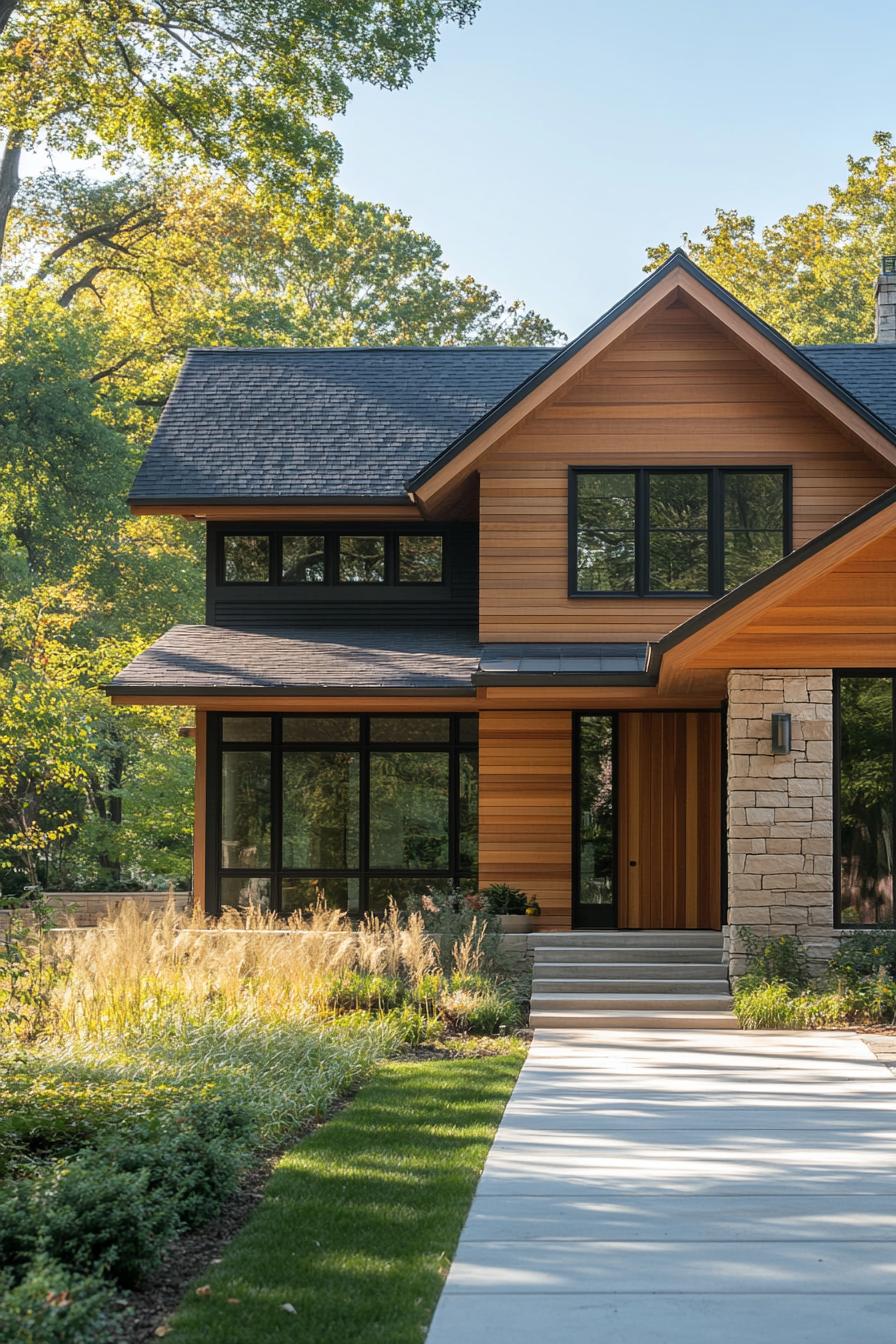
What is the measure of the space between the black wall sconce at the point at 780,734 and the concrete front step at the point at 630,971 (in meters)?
2.27

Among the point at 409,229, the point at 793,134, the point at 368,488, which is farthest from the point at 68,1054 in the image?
the point at 409,229

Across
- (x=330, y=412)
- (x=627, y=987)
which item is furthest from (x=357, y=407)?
(x=627, y=987)

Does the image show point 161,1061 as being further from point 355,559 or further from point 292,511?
point 355,559

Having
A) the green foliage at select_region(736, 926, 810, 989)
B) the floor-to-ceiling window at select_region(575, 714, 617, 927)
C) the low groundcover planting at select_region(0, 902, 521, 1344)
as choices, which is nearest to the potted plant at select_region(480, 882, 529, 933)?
the low groundcover planting at select_region(0, 902, 521, 1344)

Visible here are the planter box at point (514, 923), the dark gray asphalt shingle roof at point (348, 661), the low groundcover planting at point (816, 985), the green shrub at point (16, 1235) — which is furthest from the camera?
the dark gray asphalt shingle roof at point (348, 661)

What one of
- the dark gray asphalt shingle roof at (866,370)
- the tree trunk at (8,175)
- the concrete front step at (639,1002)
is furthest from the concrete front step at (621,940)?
the tree trunk at (8,175)

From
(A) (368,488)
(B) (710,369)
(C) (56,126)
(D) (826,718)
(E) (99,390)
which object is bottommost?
(D) (826,718)

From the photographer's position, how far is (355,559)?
17953 mm

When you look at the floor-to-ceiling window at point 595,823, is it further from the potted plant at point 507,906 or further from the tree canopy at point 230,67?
the tree canopy at point 230,67

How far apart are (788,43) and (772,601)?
47.9 feet

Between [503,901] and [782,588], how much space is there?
4863 millimetres

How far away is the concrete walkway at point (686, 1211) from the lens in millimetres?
5016

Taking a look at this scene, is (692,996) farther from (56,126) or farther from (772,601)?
(56,126)

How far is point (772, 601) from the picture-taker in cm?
1248
